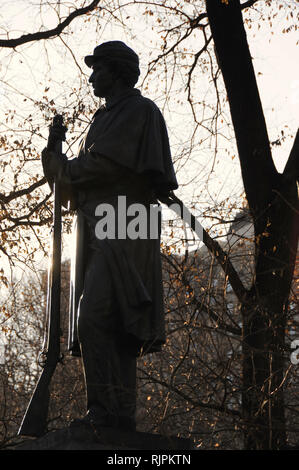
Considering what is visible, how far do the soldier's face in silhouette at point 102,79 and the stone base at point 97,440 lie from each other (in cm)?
233

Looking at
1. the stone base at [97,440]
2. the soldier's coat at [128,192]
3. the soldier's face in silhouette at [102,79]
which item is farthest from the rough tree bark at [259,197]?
the stone base at [97,440]

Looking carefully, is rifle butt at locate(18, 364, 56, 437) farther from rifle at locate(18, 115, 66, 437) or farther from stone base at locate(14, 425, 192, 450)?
stone base at locate(14, 425, 192, 450)

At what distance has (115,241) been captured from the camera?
5.09 m

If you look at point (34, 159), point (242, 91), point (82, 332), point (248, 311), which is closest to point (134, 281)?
point (82, 332)

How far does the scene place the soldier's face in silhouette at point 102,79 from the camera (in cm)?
547

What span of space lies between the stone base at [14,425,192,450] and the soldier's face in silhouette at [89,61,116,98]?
7.63 ft

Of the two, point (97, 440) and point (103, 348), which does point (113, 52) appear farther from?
point (97, 440)

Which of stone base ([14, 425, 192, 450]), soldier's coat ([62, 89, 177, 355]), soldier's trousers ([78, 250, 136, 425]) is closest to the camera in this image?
stone base ([14, 425, 192, 450])

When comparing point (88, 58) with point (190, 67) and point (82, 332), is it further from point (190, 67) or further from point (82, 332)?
point (190, 67)

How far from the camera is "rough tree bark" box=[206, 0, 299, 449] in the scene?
9.11 metres

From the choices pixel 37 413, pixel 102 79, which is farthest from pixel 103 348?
pixel 102 79

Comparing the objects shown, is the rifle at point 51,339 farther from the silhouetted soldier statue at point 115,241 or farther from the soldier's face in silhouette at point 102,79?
the soldier's face in silhouette at point 102,79

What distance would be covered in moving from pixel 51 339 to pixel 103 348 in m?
0.36

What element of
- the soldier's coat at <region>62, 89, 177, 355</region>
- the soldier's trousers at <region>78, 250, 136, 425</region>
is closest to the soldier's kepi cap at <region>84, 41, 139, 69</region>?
the soldier's coat at <region>62, 89, 177, 355</region>
